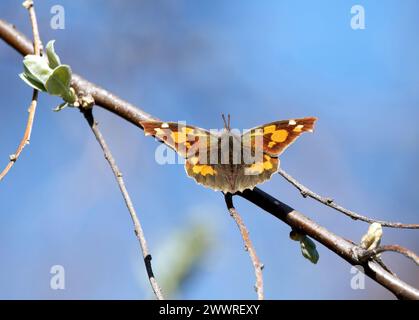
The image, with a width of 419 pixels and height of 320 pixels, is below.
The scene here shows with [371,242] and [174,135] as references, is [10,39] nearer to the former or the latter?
[174,135]

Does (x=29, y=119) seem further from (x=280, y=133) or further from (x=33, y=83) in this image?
(x=280, y=133)

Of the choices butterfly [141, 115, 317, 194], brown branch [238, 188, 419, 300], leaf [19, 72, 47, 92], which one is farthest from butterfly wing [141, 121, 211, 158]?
leaf [19, 72, 47, 92]

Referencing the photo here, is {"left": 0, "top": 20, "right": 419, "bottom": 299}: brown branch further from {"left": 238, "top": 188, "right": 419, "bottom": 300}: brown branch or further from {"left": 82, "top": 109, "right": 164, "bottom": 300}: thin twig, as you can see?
{"left": 82, "top": 109, "right": 164, "bottom": 300}: thin twig

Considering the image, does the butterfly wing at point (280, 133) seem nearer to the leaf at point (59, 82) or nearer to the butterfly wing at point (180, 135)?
the butterfly wing at point (180, 135)

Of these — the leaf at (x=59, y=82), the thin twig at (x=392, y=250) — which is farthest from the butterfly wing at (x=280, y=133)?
the leaf at (x=59, y=82)
